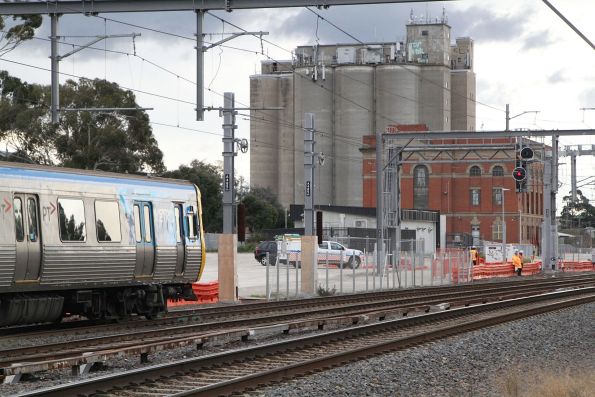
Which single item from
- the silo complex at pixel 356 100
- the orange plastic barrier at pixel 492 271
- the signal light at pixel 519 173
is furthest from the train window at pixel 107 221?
the silo complex at pixel 356 100

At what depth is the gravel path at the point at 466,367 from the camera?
13.3 metres

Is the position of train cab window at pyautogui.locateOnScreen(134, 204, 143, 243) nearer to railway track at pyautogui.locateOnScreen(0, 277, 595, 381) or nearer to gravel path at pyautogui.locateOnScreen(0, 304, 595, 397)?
railway track at pyautogui.locateOnScreen(0, 277, 595, 381)

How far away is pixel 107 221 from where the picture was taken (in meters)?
22.0

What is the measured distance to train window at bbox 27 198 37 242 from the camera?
64.7 feet

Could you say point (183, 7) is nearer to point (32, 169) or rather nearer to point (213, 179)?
point (32, 169)

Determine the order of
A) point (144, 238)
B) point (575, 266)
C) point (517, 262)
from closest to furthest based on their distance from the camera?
point (144, 238)
point (517, 262)
point (575, 266)

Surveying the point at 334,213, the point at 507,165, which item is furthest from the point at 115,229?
the point at 507,165

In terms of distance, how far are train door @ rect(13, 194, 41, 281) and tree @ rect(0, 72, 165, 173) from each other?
4593 centimetres

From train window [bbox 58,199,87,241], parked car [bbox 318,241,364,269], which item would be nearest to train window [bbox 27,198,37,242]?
train window [bbox 58,199,87,241]

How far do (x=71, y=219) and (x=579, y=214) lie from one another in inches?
6307

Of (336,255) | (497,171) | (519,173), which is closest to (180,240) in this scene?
(519,173)

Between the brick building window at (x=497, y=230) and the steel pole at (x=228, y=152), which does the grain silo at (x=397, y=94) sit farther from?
the steel pole at (x=228, y=152)

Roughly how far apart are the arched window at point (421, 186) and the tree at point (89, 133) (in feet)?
174

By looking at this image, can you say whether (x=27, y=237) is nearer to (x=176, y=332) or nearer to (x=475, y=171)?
(x=176, y=332)
